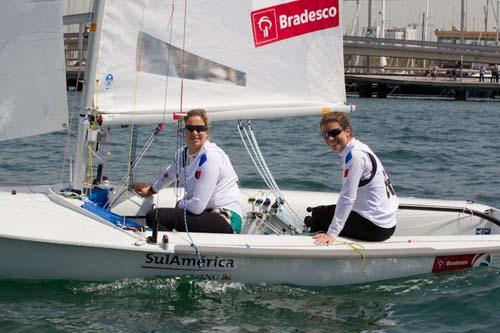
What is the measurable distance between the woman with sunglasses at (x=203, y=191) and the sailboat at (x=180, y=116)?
0.19m

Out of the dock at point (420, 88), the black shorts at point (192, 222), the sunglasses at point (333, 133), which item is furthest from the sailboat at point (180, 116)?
the dock at point (420, 88)

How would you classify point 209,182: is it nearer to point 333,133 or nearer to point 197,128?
point 197,128

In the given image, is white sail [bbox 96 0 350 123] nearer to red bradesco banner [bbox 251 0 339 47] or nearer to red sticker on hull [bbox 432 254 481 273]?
red bradesco banner [bbox 251 0 339 47]

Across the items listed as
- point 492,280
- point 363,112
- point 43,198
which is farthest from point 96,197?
point 363,112

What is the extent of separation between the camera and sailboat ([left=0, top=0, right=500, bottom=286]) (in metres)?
6.22

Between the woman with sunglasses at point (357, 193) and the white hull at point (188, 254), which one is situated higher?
the woman with sunglasses at point (357, 193)

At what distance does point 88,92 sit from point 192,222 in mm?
1263

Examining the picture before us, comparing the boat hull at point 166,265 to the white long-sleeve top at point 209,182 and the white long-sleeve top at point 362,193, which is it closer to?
the white long-sleeve top at point 362,193

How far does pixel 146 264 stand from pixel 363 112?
77.2ft

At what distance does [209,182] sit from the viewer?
256 inches

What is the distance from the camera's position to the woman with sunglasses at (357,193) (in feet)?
21.0

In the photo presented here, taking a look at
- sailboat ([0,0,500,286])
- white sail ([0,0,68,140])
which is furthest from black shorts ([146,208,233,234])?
white sail ([0,0,68,140])

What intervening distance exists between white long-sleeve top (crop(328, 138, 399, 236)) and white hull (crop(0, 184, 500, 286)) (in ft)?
0.58

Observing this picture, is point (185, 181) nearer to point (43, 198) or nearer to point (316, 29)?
point (43, 198)
